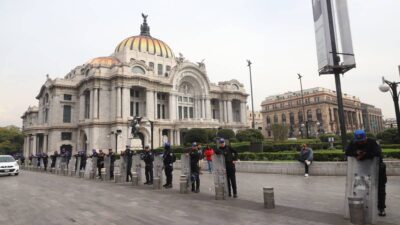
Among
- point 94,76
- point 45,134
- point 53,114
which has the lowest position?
point 45,134

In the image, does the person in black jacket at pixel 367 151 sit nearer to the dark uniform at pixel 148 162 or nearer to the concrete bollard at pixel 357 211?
the concrete bollard at pixel 357 211

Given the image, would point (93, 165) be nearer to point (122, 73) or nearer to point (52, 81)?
point (122, 73)

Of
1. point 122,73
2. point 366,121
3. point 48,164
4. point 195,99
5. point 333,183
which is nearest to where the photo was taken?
point 333,183

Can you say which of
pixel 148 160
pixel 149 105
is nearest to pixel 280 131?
pixel 149 105

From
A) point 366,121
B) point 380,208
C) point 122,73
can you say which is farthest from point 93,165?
point 366,121

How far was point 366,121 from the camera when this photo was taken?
99500 mm

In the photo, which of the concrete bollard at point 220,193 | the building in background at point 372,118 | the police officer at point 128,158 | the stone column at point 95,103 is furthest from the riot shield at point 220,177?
the building in background at point 372,118

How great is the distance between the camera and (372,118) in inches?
4242

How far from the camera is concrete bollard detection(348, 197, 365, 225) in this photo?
225 inches

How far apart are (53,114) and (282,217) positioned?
5539 cm

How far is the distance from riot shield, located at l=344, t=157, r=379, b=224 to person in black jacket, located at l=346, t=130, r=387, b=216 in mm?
122

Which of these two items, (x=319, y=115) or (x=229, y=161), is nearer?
(x=229, y=161)

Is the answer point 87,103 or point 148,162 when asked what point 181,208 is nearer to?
point 148,162

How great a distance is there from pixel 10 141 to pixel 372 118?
117m
